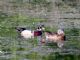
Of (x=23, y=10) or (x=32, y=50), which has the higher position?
(x=23, y=10)

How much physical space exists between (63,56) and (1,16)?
247 inches

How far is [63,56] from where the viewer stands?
10.7m

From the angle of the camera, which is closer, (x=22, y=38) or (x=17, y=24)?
(x=22, y=38)

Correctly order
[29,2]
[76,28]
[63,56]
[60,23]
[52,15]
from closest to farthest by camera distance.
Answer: [63,56], [76,28], [60,23], [52,15], [29,2]

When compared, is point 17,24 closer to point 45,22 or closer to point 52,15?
point 45,22

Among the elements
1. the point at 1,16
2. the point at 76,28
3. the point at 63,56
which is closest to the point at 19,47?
the point at 63,56

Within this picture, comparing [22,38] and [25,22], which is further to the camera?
[25,22]

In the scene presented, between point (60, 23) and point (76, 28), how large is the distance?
113 centimetres

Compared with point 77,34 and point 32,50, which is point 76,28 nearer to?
point 77,34

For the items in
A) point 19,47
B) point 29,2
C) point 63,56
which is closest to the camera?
point 63,56

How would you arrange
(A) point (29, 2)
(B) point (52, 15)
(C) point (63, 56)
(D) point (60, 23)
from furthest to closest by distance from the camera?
(A) point (29, 2) < (B) point (52, 15) < (D) point (60, 23) < (C) point (63, 56)

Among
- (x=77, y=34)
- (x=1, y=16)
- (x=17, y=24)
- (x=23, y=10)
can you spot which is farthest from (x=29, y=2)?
(x=77, y=34)

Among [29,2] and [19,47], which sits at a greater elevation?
[29,2]

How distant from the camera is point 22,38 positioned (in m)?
12.8
